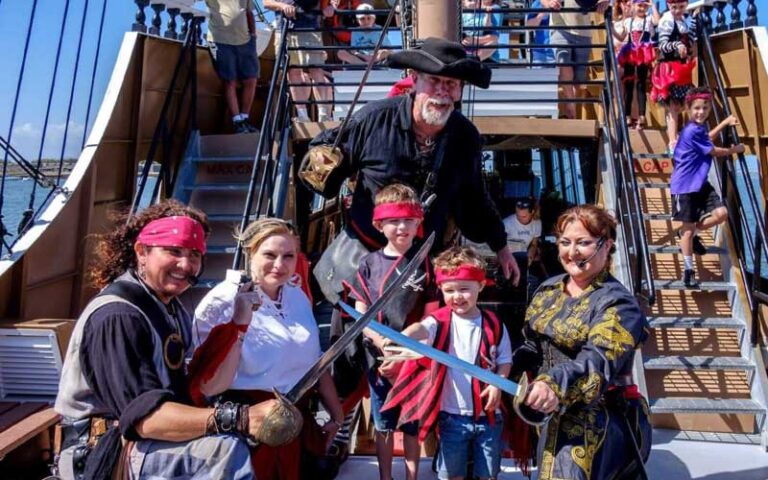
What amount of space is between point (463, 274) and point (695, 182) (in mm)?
2928

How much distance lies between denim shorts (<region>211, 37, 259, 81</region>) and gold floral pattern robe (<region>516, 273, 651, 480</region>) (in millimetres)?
5124

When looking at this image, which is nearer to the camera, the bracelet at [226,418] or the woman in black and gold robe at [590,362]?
the bracelet at [226,418]

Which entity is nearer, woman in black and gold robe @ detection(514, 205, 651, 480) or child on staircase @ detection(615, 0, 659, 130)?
Answer: woman in black and gold robe @ detection(514, 205, 651, 480)

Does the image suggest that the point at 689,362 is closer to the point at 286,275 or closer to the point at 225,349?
the point at 286,275

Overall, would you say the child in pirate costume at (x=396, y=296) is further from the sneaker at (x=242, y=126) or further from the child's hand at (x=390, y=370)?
the sneaker at (x=242, y=126)

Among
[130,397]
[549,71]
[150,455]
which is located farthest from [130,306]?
[549,71]

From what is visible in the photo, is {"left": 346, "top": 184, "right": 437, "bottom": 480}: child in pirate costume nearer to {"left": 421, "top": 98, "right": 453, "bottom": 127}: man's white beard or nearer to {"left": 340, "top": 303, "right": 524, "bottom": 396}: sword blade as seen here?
{"left": 421, "top": 98, "right": 453, "bottom": 127}: man's white beard

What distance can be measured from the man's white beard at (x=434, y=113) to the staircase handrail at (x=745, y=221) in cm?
251

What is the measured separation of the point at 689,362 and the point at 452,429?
2.29 meters

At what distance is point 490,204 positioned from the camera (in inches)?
151

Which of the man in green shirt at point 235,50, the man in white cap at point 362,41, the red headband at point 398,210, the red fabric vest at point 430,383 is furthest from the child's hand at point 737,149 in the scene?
the man in green shirt at point 235,50

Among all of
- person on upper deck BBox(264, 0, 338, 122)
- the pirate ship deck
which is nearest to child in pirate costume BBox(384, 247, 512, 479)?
the pirate ship deck

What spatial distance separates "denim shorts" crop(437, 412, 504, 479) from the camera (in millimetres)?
3055

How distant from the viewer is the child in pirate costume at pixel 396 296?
3182mm
